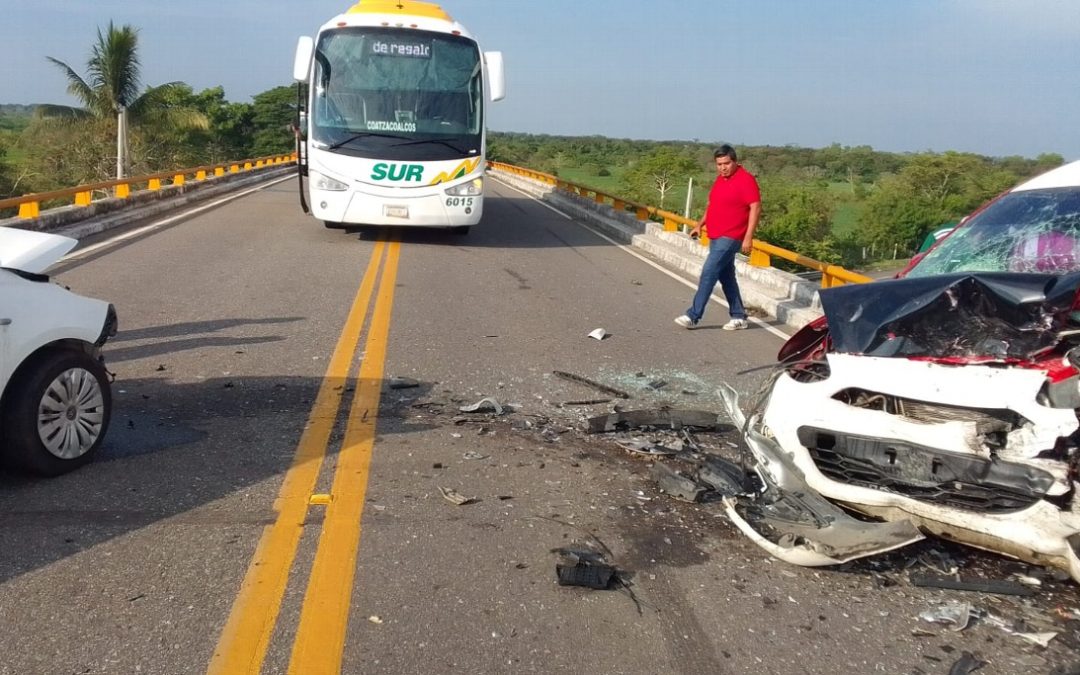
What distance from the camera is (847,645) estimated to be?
3.67 metres

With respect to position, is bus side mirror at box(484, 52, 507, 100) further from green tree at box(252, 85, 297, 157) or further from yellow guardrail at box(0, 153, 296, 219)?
green tree at box(252, 85, 297, 157)

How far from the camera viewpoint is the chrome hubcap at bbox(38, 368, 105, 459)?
4.95 meters

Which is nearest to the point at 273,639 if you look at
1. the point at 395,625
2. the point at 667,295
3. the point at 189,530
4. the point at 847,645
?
the point at 395,625

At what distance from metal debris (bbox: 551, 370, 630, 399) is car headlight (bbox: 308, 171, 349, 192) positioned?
878 cm

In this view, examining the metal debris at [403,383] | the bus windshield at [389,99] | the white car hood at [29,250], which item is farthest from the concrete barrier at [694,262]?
the white car hood at [29,250]

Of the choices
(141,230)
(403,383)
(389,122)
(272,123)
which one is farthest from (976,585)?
(272,123)

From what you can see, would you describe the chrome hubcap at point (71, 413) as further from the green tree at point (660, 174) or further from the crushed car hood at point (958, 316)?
the green tree at point (660, 174)

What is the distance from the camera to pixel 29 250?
5160 mm

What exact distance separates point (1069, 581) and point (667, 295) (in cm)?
867

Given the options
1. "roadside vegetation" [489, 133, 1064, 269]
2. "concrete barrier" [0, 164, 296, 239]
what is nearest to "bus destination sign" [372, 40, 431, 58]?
"concrete barrier" [0, 164, 296, 239]

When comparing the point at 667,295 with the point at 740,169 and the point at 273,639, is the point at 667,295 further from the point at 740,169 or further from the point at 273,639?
the point at 273,639

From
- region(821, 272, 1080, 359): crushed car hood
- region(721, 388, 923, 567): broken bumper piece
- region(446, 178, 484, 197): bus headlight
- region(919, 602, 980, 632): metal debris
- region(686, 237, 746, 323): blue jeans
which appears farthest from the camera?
region(446, 178, 484, 197): bus headlight

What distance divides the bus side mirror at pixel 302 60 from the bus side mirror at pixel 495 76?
2.90 metres

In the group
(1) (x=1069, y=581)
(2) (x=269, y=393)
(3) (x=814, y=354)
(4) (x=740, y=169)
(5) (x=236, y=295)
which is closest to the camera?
(1) (x=1069, y=581)
